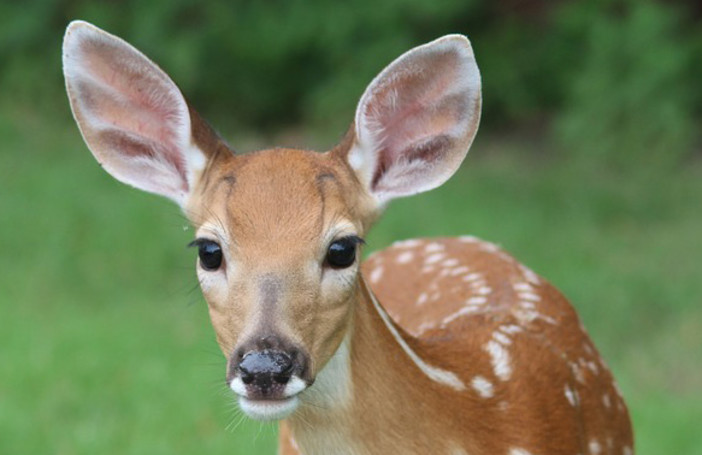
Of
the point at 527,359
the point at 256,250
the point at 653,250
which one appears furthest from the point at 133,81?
the point at 653,250

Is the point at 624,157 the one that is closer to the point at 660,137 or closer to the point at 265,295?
the point at 660,137

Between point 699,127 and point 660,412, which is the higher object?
point 699,127

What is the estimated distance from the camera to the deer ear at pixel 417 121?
331cm

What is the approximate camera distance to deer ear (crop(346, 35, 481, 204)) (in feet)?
10.9

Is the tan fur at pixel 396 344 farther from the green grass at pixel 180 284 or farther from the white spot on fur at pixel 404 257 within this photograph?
the green grass at pixel 180 284

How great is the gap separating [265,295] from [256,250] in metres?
0.12

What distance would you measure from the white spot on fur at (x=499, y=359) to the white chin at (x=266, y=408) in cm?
89

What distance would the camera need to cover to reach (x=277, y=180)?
319cm

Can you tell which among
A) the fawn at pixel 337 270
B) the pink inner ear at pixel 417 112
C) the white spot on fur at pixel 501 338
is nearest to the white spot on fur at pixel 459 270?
the fawn at pixel 337 270

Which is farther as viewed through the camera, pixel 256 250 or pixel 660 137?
pixel 660 137

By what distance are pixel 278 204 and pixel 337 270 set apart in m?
0.20

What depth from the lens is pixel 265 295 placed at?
2.98 m

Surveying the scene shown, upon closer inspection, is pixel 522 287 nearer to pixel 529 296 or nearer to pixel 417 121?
pixel 529 296

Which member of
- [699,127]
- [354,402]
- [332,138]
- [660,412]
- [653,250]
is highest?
[699,127]
